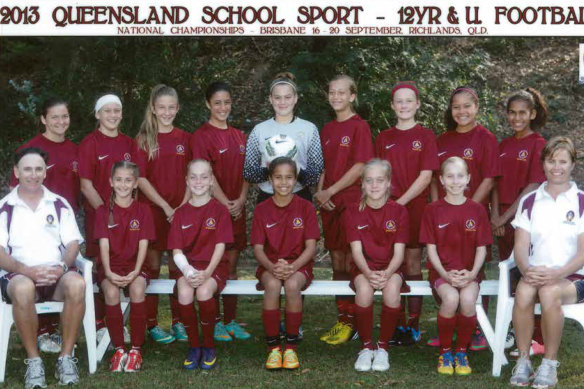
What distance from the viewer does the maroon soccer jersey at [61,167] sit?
17.6ft

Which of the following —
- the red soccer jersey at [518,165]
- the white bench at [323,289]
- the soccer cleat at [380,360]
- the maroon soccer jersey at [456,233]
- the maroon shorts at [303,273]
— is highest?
the red soccer jersey at [518,165]

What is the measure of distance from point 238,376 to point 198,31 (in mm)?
2669

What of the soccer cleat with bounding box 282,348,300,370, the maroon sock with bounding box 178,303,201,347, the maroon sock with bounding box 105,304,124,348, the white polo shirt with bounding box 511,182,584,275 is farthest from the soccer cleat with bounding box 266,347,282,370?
the white polo shirt with bounding box 511,182,584,275

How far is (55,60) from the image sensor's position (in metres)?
9.46

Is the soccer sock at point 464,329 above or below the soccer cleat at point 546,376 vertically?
above

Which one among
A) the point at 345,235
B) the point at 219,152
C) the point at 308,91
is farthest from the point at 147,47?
the point at 345,235

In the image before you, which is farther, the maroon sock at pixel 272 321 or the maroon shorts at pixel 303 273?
the maroon shorts at pixel 303 273

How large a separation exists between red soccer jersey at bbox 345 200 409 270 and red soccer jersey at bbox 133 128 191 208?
4.36 ft

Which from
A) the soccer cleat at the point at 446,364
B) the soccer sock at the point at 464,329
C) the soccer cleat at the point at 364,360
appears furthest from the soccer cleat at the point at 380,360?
the soccer sock at the point at 464,329

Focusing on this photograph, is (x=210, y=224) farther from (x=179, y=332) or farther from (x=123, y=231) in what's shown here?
(x=179, y=332)

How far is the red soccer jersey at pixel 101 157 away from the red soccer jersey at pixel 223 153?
1.61ft

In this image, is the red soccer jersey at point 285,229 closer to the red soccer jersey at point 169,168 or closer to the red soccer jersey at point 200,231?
the red soccer jersey at point 200,231

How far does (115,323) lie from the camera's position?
4812mm

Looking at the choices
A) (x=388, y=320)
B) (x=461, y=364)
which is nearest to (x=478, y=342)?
(x=461, y=364)
